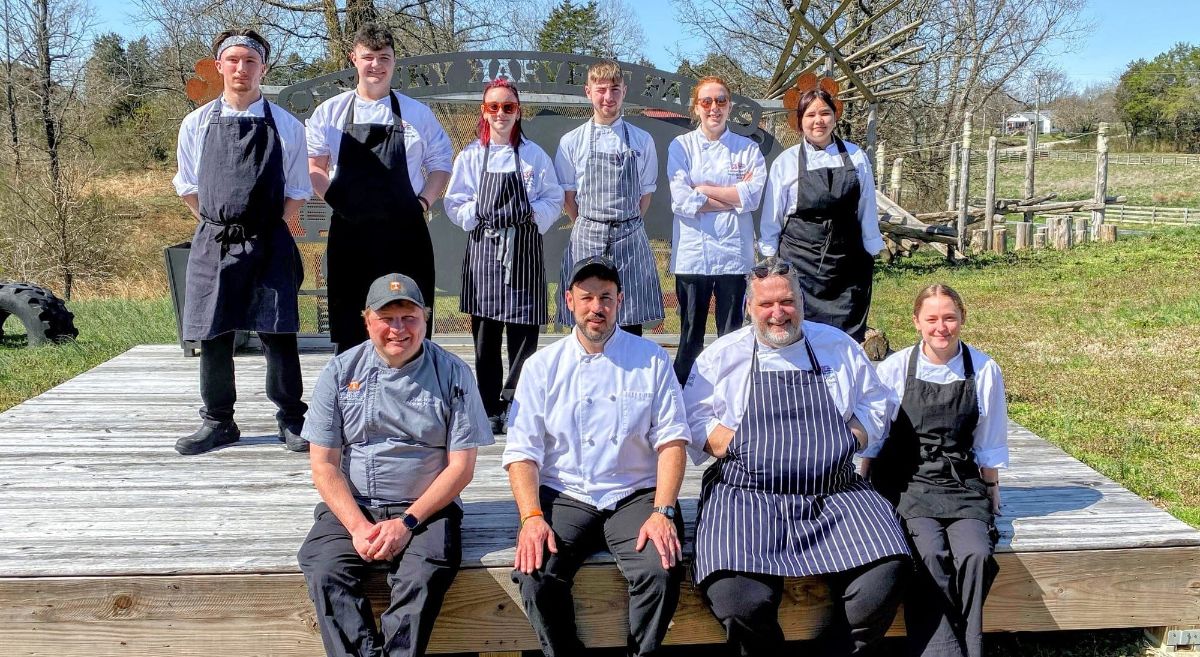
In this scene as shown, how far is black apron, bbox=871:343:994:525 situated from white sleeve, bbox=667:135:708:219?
5.20ft

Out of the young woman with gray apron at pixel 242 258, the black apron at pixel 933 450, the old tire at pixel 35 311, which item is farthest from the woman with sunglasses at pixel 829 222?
the old tire at pixel 35 311

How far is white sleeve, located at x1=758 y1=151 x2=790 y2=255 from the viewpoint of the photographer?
4406 millimetres

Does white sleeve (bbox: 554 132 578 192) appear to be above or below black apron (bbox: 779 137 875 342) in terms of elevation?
above

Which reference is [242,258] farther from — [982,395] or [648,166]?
[982,395]

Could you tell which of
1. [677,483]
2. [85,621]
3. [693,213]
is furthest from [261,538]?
[693,213]

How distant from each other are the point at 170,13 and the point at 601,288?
57.9 feet

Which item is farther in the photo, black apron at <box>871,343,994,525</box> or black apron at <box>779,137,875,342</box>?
black apron at <box>779,137,875,342</box>

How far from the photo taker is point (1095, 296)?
12055 mm

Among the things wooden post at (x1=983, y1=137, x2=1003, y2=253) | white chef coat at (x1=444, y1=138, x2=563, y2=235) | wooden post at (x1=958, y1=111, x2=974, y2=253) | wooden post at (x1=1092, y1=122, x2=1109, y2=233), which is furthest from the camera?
wooden post at (x1=1092, y1=122, x2=1109, y2=233)

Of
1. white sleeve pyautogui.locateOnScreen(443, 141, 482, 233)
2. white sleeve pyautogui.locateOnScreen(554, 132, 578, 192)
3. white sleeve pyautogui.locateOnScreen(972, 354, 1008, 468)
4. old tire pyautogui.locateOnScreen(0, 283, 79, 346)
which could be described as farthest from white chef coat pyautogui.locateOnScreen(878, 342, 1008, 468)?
old tire pyautogui.locateOnScreen(0, 283, 79, 346)

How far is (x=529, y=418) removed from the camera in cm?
310

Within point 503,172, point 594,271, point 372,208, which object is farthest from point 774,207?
point 372,208

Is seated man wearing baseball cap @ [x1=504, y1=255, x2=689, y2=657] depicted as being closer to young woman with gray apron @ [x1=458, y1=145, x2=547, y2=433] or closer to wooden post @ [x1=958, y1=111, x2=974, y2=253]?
young woman with gray apron @ [x1=458, y1=145, x2=547, y2=433]

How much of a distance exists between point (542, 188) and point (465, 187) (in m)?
0.32
